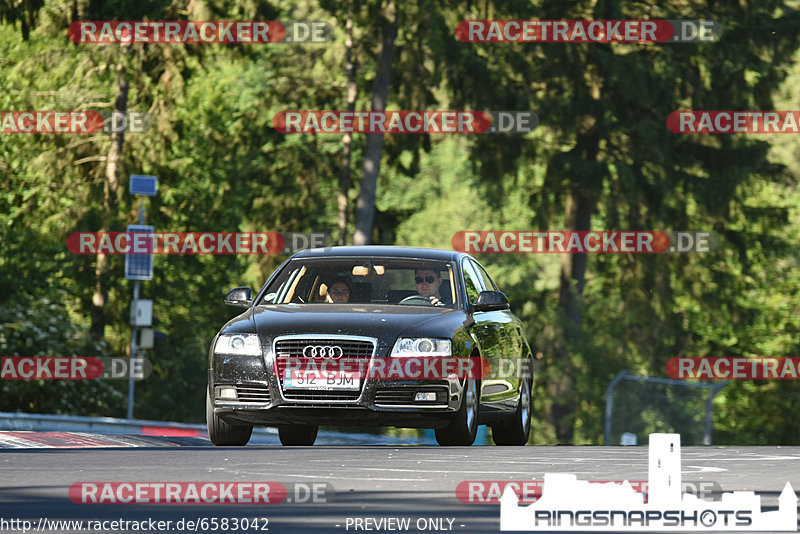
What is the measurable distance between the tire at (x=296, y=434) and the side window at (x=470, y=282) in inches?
83.6

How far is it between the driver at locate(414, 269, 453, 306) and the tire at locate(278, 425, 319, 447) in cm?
212

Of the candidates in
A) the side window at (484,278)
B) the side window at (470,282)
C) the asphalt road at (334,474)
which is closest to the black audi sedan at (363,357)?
the side window at (470,282)

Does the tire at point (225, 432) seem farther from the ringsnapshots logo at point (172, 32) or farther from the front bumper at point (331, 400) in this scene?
the ringsnapshots logo at point (172, 32)

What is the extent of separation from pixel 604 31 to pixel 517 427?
2637 centimetres

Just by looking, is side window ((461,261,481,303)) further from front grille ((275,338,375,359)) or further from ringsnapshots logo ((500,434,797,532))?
ringsnapshots logo ((500,434,797,532))

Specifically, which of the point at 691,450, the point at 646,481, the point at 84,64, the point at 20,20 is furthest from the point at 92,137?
the point at 646,481

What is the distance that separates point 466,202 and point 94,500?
255 ft

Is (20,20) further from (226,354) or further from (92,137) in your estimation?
(226,354)

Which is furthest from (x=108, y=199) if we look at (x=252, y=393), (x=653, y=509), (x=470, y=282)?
(x=653, y=509)

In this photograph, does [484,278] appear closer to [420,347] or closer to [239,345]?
[420,347]

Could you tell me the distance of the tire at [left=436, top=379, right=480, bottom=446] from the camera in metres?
13.6

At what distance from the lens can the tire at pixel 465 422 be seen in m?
13.6

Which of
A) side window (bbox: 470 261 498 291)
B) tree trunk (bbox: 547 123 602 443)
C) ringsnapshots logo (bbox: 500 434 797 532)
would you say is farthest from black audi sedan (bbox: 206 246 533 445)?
tree trunk (bbox: 547 123 602 443)

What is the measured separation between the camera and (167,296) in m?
42.5
